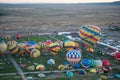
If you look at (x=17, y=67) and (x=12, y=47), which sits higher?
(x=12, y=47)

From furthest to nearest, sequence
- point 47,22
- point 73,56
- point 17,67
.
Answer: point 47,22 → point 17,67 → point 73,56

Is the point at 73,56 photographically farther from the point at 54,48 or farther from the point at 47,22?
the point at 47,22

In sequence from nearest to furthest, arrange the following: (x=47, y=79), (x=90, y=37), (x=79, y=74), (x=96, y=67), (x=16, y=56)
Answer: (x=47, y=79) < (x=79, y=74) < (x=96, y=67) < (x=16, y=56) < (x=90, y=37)

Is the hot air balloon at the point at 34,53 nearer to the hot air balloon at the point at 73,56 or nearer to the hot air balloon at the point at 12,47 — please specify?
the hot air balloon at the point at 12,47

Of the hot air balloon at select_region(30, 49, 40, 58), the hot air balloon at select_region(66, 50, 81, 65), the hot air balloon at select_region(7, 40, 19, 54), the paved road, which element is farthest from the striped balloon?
the paved road

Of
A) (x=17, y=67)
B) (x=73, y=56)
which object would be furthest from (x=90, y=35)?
(x=17, y=67)

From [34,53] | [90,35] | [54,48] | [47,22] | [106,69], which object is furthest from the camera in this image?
[47,22]

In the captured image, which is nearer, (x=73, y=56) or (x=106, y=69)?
(x=106, y=69)

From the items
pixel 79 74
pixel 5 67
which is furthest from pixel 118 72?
pixel 5 67

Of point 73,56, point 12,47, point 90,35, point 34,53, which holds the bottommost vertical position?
point 34,53

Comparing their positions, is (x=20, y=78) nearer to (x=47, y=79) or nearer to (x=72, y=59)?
(x=47, y=79)

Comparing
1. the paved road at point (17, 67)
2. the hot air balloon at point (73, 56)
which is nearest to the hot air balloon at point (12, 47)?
the paved road at point (17, 67)
